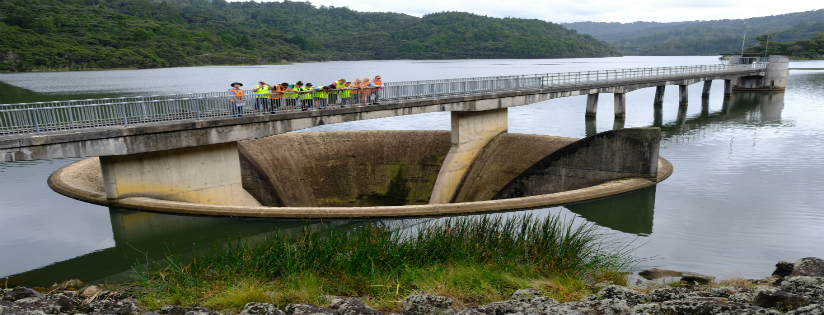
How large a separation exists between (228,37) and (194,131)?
11755 cm

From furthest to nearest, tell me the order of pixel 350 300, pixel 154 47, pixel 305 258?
pixel 154 47, pixel 305 258, pixel 350 300

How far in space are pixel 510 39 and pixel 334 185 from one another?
152 meters

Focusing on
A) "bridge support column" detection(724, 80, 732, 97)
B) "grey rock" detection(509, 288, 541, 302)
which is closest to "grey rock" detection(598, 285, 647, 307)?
"grey rock" detection(509, 288, 541, 302)

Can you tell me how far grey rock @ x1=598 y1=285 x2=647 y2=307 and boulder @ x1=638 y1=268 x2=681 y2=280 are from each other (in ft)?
14.5

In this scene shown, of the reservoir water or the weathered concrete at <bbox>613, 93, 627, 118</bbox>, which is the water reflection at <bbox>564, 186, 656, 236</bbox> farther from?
the weathered concrete at <bbox>613, 93, 627, 118</bbox>

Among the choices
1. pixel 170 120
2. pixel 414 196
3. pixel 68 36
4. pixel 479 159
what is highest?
pixel 68 36

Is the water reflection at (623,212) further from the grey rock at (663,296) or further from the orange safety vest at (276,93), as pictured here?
the orange safety vest at (276,93)

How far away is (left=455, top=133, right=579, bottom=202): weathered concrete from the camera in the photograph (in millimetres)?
23438

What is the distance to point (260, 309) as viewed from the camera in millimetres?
6953

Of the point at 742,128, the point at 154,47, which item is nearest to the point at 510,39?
the point at 154,47

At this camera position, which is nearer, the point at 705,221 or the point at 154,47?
the point at 705,221

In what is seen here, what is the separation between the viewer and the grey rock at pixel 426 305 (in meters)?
7.03

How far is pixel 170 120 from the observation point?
655 inches

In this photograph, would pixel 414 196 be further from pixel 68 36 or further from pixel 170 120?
pixel 68 36
